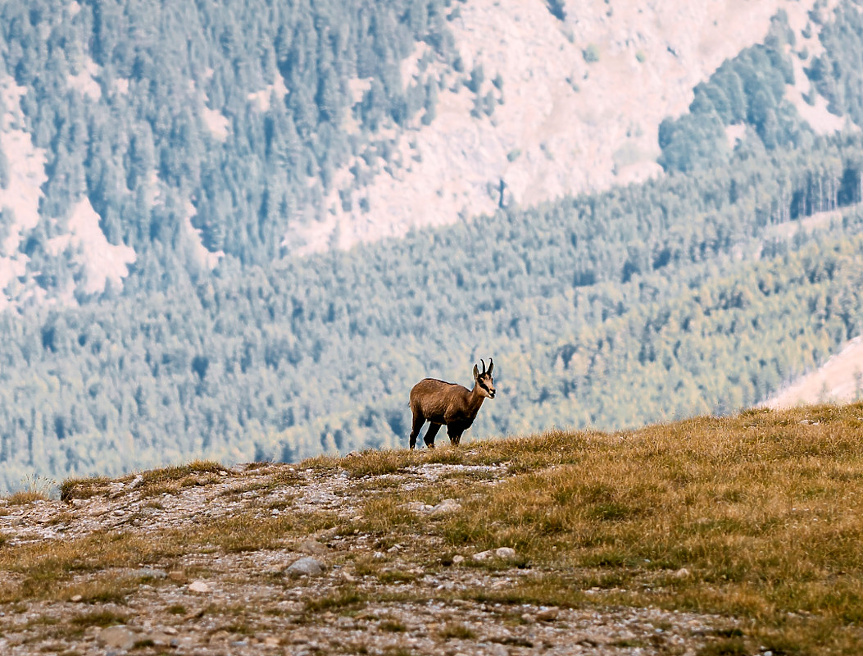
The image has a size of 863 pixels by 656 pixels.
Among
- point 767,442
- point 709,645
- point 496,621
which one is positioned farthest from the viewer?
point 767,442

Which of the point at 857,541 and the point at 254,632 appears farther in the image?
the point at 857,541

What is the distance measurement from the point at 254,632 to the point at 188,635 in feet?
2.42

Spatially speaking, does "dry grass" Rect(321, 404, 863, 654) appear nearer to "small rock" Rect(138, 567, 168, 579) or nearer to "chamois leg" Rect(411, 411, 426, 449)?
"small rock" Rect(138, 567, 168, 579)

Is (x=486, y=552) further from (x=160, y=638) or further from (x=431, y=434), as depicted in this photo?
(x=431, y=434)

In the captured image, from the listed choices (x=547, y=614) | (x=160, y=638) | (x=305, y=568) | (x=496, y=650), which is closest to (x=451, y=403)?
(x=305, y=568)

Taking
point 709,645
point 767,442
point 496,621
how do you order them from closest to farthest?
point 709,645
point 496,621
point 767,442

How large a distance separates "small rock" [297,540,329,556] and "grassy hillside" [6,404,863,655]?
3 cm

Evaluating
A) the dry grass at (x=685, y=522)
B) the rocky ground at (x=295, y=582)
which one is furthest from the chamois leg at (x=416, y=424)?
the rocky ground at (x=295, y=582)

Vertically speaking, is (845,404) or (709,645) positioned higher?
(845,404)

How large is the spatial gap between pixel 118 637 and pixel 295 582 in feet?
10.9

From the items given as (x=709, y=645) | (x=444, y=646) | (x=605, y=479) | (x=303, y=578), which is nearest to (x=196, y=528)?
(x=303, y=578)

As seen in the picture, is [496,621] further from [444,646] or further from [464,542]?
[464,542]

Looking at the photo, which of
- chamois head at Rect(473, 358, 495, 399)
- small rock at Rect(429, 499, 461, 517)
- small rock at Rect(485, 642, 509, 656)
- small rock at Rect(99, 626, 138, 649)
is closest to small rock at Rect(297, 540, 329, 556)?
small rock at Rect(429, 499, 461, 517)

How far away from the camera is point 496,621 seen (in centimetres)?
1431
